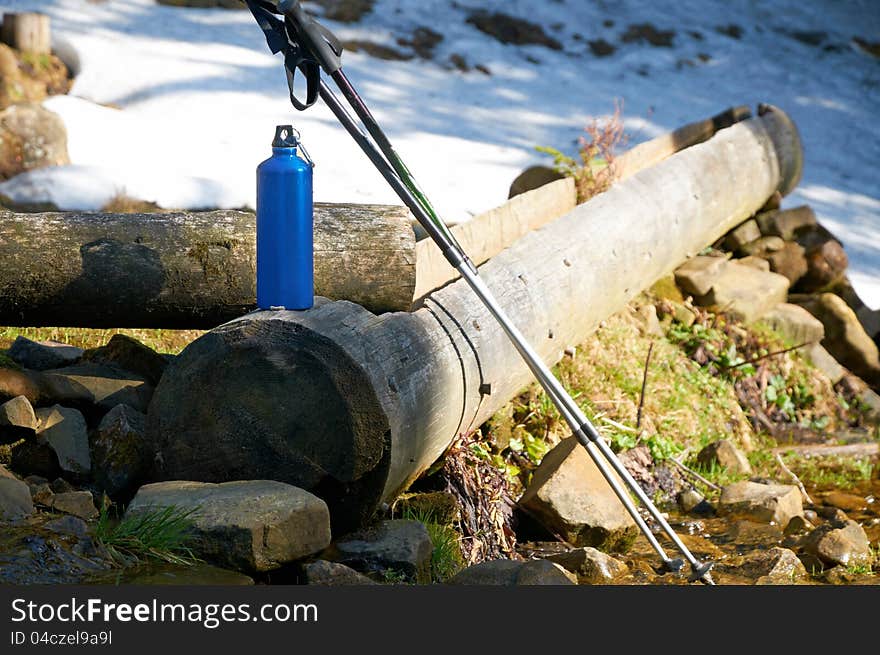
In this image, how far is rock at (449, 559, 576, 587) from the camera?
354 cm

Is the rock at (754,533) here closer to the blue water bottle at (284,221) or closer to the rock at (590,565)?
the rock at (590,565)

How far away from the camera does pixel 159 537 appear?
328cm

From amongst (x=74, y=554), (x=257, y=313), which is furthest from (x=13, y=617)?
(x=257, y=313)

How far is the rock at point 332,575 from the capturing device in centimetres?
329

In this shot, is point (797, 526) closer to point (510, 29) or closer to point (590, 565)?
point (590, 565)

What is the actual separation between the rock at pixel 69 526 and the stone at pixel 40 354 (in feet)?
5.07

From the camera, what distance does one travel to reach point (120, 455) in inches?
156

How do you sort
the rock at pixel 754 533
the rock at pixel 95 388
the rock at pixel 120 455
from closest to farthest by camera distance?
the rock at pixel 120 455 → the rock at pixel 95 388 → the rock at pixel 754 533

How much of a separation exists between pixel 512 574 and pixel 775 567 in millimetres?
1422

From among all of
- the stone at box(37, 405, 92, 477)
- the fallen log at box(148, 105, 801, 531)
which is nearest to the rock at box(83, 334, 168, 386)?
the stone at box(37, 405, 92, 477)

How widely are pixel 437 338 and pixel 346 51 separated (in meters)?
8.53

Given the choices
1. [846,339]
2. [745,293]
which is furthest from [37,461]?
[846,339]

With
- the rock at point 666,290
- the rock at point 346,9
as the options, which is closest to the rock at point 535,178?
the rock at point 666,290

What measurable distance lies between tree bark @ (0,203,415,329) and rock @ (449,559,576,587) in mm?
1410
